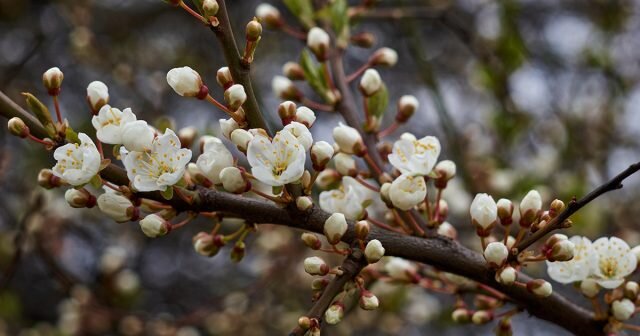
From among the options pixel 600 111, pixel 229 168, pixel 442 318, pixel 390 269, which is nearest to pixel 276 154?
pixel 229 168

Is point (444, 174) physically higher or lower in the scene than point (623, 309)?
higher

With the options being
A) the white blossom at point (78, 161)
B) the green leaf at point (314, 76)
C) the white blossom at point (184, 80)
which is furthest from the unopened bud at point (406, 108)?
the white blossom at point (78, 161)

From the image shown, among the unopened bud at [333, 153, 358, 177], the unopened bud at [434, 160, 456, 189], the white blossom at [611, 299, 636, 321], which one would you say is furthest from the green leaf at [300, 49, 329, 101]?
the white blossom at [611, 299, 636, 321]

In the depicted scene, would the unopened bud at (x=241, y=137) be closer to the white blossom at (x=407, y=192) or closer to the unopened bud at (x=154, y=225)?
the unopened bud at (x=154, y=225)

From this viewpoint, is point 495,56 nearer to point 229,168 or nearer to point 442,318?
point 442,318

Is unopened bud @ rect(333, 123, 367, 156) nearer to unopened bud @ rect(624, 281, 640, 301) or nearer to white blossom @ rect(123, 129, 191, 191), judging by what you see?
white blossom @ rect(123, 129, 191, 191)

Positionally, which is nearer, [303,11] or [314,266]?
[314,266]

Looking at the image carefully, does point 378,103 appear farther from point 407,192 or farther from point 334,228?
point 334,228

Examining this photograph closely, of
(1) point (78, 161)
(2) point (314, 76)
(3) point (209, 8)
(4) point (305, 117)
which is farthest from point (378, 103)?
(1) point (78, 161)
